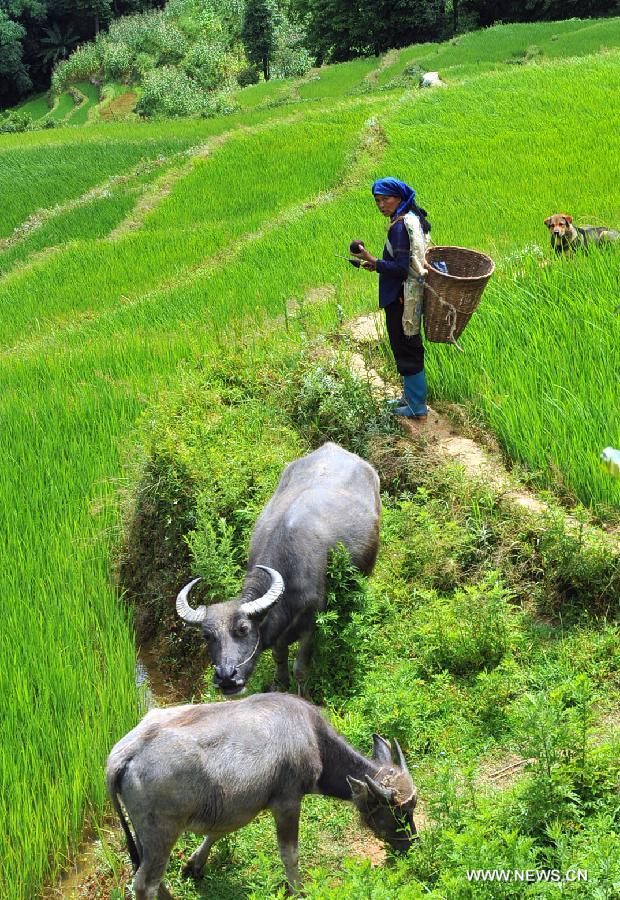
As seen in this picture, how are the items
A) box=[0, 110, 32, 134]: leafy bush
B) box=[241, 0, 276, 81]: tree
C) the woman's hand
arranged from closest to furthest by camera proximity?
the woman's hand < box=[0, 110, 32, 134]: leafy bush < box=[241, 0, 276, 81]: tree

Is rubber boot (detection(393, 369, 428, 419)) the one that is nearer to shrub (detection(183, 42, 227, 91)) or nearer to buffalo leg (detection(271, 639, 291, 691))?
buffalo leg (detection(271, 639, 291, 691))

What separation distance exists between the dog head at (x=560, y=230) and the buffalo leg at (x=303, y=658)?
4803 millimetres

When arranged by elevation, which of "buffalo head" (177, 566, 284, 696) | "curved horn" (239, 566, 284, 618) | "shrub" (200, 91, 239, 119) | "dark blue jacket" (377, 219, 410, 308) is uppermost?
"dark blue jacket" (377, 219, 410, 308)

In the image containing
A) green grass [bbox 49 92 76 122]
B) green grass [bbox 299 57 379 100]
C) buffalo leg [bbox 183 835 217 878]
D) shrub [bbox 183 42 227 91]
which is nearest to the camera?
buffalo leg [bbox 183 835 217 878]

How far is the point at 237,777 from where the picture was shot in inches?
131

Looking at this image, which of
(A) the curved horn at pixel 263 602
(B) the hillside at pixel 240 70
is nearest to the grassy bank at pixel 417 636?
(A) the curved horn at pixel 263 602

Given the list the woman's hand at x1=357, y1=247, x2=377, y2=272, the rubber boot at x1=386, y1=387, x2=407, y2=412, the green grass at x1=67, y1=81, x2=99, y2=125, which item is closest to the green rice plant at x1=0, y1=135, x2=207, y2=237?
the rubber boot at x1=386, y1=387, x2=407, y2=412

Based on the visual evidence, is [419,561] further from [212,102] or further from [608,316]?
[212,102]

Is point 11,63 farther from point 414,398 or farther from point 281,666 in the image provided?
point 281,666

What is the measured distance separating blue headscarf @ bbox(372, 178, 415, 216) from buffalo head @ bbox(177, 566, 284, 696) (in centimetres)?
251

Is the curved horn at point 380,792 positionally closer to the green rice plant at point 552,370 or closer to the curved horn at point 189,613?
the curved horn at point 189,613

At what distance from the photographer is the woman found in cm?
543

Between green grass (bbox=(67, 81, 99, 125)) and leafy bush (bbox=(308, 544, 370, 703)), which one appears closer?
leafy bush (bbox=(308, 544, 370, 703))

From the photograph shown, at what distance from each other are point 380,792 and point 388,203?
342 cm
